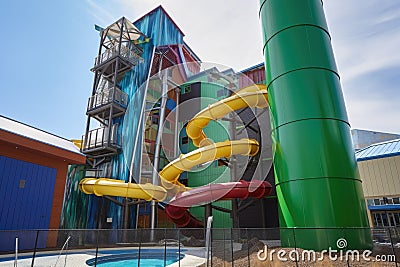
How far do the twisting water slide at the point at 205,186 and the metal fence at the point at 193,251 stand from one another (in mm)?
2194

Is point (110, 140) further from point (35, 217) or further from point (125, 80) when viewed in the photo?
point (35, 217)

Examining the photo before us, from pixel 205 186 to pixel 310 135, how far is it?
658 cm

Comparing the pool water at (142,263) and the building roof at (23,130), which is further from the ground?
the building roof at (23,130)

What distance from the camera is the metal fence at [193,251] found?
7176mm

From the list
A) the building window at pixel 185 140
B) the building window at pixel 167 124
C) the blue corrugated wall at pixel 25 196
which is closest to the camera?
the blue corrugated wall at pixel 25 196

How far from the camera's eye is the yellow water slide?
13.8 m

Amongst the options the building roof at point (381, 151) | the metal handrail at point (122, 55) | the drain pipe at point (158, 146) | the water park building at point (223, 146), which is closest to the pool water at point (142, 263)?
the water park building at point (223, 146)

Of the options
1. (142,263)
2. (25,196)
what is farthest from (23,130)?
(142,263)

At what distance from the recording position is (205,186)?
14125mm

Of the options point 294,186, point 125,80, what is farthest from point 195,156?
point 125,80

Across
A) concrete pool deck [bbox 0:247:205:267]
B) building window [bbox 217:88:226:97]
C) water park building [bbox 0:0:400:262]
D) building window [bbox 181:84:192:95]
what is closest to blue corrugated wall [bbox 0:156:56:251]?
water park building [bbox 0:0:400:262]

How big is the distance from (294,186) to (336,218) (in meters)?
1.55

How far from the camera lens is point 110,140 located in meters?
20.2

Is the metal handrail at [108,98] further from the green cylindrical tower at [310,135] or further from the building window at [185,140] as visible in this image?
the green cylindrical tower at [310,135]
